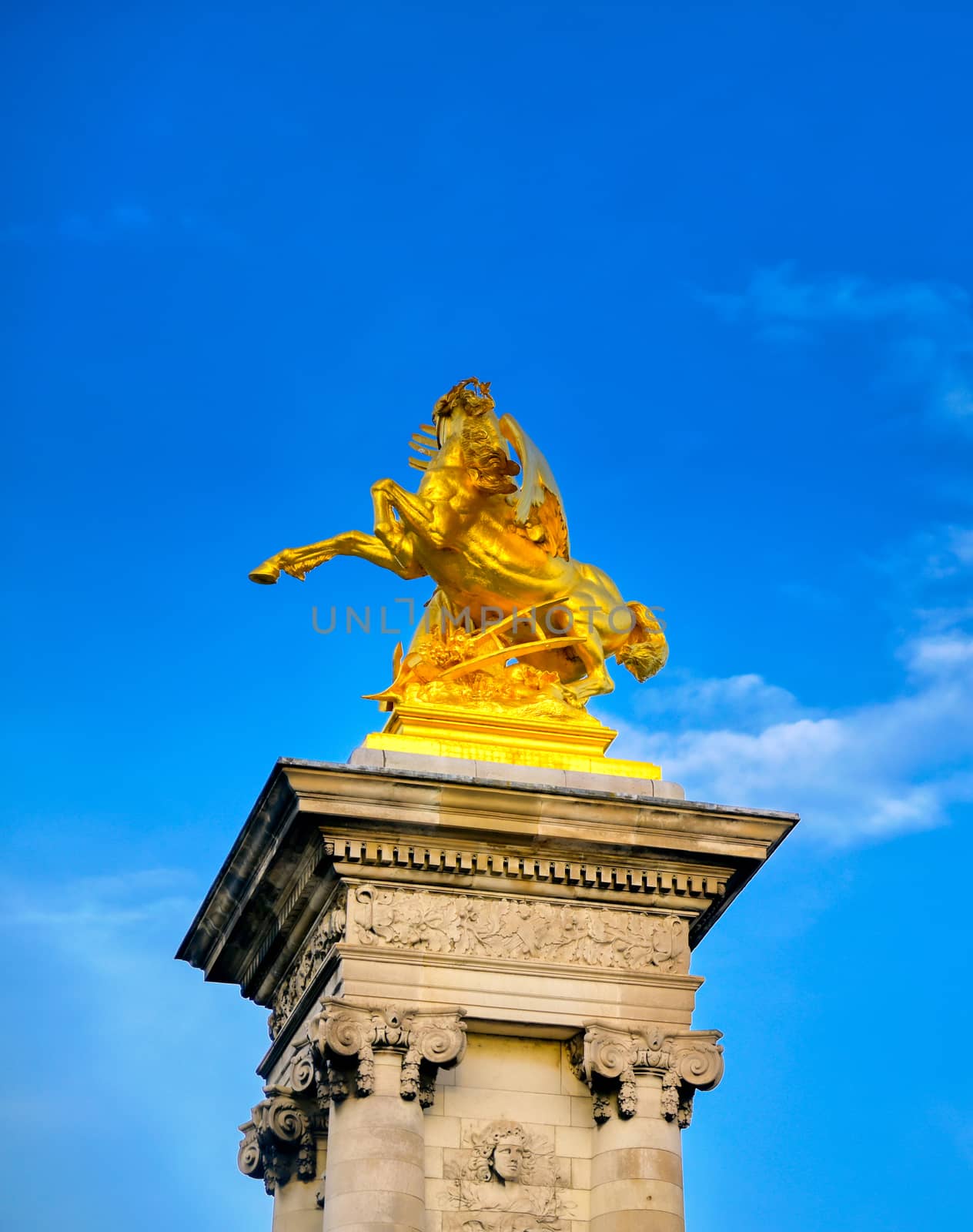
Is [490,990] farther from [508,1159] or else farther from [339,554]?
[339,554]

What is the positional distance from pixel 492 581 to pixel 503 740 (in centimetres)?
215

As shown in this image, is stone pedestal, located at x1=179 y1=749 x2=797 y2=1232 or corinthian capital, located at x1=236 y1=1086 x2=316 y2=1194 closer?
stone pedestal, located at x1=179 y1=749 x2=797 y2=1232

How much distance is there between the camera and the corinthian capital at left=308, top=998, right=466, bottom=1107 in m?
20.2

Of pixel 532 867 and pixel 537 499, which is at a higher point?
pixel 537 499

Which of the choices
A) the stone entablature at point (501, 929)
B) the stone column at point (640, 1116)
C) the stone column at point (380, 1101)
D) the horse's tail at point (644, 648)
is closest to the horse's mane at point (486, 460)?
the horse's tail at point (644, 648)

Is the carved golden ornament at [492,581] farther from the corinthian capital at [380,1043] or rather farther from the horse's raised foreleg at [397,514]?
the corinthian capital at [380,1043]

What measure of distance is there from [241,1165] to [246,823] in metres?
3.81

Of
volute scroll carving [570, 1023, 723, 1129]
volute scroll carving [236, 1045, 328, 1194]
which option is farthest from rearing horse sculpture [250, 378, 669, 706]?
volute scroll carving [236, 1045, 328, 1194]

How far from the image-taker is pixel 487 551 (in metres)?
24.0

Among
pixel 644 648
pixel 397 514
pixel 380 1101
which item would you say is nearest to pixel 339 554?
pixel 397 514

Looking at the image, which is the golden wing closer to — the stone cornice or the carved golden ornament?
the carved golden ornament

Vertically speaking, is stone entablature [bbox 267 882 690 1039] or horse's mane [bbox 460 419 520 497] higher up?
horse's mane [bbox 460 419 520 497]

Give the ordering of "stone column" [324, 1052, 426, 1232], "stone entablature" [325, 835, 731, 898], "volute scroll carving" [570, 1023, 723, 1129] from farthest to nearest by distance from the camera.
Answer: "stone entablature" [325, 835, 731, 898] → "volute scroll carving" [570, 1023, 723, 1129] → "stone column" [324, 1052, 426, 1232]

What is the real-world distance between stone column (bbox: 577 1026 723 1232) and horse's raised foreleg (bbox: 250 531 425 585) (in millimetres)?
5916
